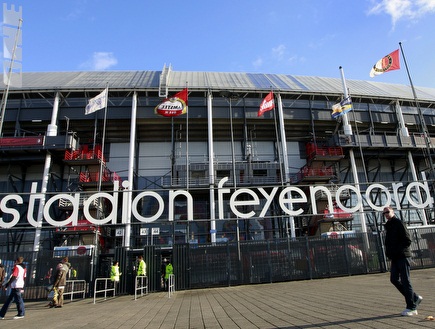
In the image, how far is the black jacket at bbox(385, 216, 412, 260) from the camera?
5230 mm

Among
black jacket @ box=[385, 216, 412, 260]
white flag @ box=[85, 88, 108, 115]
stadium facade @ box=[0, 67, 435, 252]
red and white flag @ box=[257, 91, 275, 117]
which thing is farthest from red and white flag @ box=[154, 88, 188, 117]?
black jacket @ box=[385, 216, 412, 260]

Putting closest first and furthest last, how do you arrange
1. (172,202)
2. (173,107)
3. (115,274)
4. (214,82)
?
(172,202), (115,274), (173,107), (214,82)

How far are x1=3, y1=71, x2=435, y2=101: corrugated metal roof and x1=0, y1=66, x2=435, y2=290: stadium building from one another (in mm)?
387

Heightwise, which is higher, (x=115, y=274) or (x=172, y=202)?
(x=172, y=202)

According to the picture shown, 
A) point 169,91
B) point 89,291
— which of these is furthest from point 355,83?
point 89,291

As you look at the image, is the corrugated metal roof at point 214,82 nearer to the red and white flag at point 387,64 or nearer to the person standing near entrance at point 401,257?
the red and white flag at point 387,64

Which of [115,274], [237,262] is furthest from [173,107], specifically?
[115,274]

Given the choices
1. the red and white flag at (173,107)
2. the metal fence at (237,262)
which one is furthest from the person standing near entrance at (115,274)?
the red and white flag at (173,107)

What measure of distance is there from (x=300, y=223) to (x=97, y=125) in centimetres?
2283

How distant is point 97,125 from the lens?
30.0 metres

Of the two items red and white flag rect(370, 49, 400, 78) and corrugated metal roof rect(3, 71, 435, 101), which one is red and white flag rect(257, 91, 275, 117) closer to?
corrugated metal roof rect(3, 71, 435, 101)

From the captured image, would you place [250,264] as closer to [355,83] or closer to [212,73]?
[212,73]

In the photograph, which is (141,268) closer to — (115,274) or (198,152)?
(115,274)

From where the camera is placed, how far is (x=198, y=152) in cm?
3159
